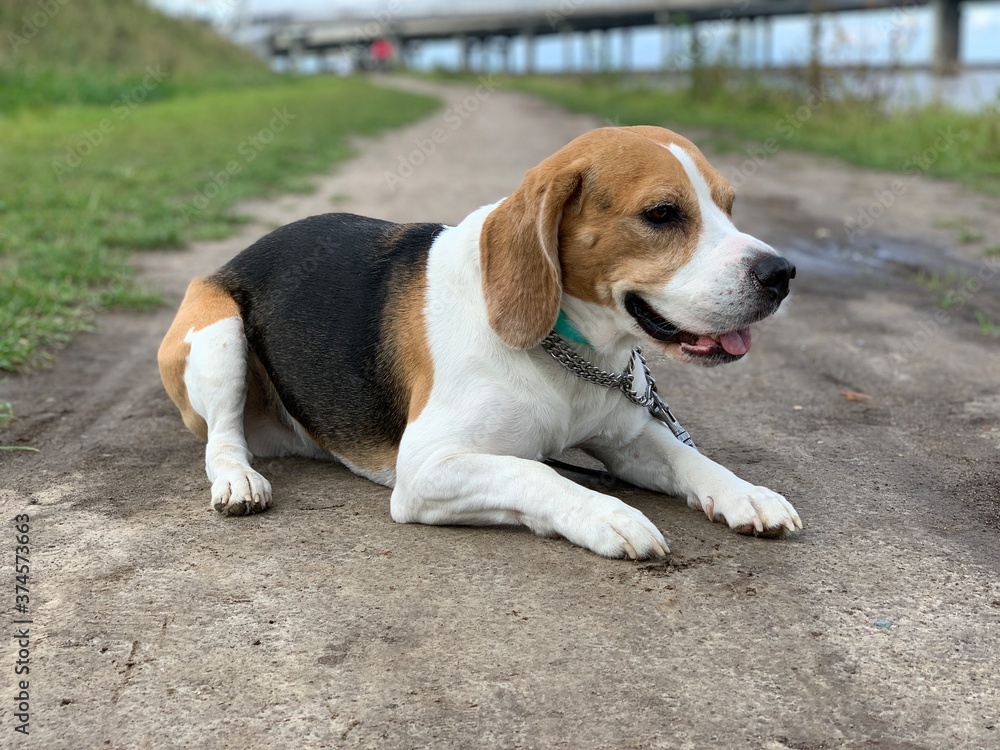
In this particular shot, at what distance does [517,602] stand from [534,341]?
87 cm

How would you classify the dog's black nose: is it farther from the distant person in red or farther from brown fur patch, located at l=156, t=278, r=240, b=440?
the distant person in red

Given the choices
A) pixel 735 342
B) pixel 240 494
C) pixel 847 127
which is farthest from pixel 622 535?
pixel 847 127

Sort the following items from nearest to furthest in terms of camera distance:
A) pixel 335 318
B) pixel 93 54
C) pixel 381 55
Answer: pixel 335 318
pixel 93 54
pixel 381 55

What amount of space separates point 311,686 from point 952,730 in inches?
58.9

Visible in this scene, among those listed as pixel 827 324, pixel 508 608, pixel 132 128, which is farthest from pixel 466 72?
pixel 508 608

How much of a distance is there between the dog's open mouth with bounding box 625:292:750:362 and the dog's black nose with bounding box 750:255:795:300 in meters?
0.22

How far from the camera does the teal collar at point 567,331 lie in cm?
350

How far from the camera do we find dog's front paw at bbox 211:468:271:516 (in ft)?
11.8

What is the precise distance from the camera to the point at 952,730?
2.30m

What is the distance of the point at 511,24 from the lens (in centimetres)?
6538

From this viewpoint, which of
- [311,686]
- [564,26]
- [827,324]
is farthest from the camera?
[564,26]

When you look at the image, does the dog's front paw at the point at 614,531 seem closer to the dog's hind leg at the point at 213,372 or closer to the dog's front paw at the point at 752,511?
the dog's front paw at the point at 752,511

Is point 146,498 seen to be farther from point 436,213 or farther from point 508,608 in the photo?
point 436,213

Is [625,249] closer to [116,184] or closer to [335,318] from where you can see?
[335,318]
